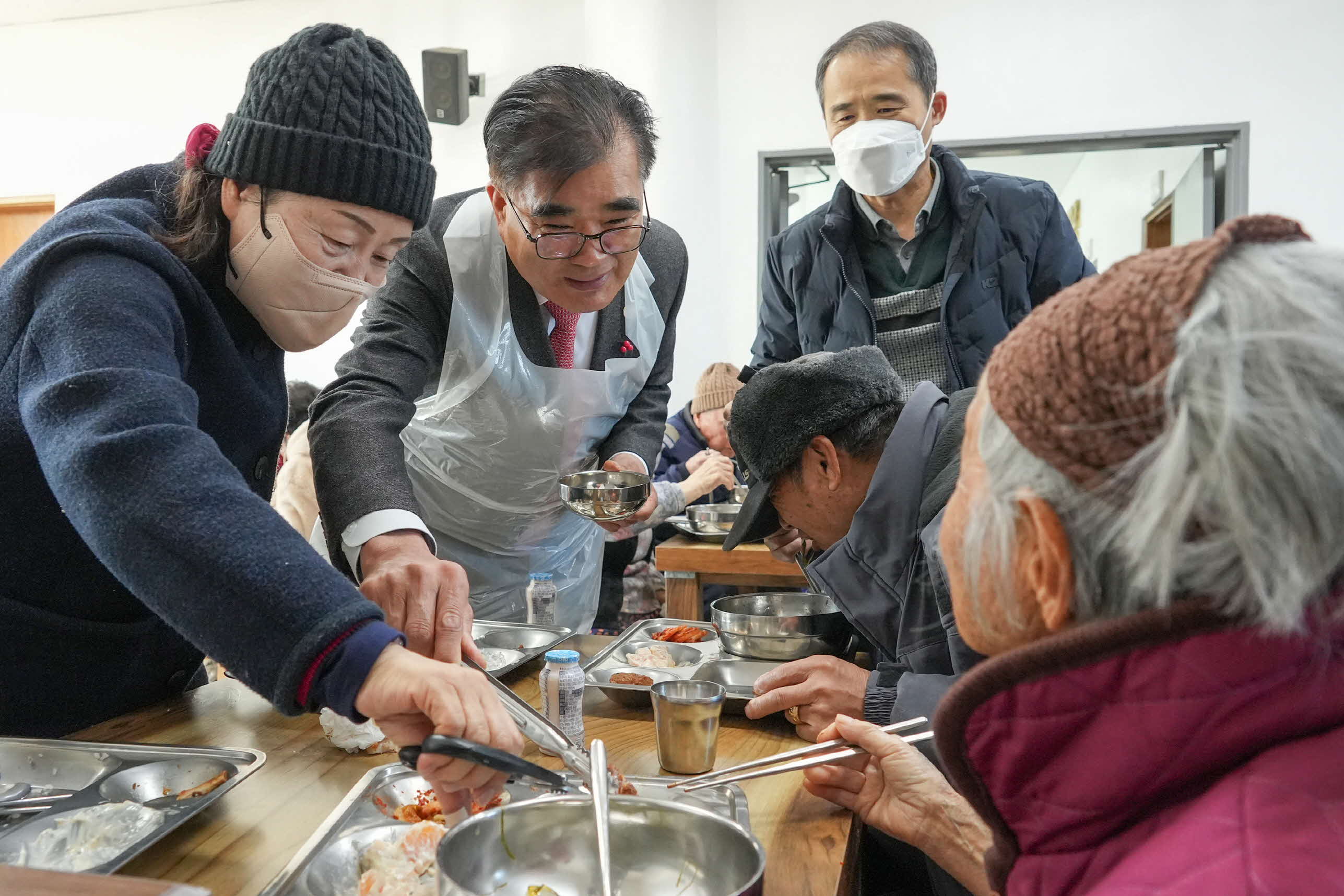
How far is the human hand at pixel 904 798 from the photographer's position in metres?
1.25

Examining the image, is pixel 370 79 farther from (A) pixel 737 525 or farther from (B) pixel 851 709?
(B) pixel 851 709

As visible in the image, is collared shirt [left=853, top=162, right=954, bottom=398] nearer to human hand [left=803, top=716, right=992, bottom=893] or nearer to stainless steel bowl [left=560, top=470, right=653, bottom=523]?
stainless steel bowl [left=560, top=470, right=653, bottom=523]

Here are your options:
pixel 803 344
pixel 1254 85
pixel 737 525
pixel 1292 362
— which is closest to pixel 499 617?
pixel 737 525

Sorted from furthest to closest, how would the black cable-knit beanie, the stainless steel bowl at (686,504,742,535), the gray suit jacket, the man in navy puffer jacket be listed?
the stainless steel bowl at (686,504,742,535) → the man in navy puffer jacket → the gray suit jacket → the black cable-knit beanie

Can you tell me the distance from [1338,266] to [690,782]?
933mm

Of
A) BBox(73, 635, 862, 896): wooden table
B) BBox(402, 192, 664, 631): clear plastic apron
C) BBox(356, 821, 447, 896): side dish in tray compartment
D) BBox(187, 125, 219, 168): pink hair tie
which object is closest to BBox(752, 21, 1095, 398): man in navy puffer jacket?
BBox(402, 192, 664, 631): clear plastic apron

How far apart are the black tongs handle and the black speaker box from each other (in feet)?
17.0

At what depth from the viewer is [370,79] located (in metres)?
1.41

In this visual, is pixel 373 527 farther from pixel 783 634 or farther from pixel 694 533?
pixel 694 533

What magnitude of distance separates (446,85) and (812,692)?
4.97 m

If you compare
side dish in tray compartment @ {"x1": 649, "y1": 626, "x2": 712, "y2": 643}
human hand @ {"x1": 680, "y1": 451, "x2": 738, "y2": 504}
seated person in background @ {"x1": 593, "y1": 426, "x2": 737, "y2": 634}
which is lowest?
seated person in background @ {"x1": 593, "y1": 426, "x2": 737, "y2": 634}

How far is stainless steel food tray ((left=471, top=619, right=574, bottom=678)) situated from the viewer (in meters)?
2.11

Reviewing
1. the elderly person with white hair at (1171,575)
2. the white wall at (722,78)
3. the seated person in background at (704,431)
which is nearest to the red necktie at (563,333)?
Answer: the elderly person with white hair at (1171,575)

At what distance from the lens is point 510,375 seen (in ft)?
7.80
